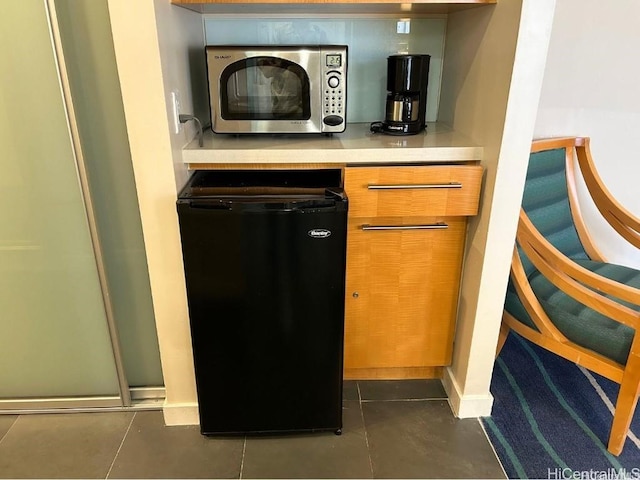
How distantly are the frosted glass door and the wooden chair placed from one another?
1.54 m

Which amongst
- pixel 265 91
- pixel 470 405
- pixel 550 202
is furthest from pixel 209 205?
pixel 550 202

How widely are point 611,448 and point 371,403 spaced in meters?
0.82

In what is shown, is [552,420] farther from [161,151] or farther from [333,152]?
[161,151]

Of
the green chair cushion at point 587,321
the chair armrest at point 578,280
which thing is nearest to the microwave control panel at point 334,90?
the chair armrest at point 578,280

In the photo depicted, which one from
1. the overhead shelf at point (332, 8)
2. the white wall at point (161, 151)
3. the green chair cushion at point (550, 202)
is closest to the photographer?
the white wall at point (161, 151)

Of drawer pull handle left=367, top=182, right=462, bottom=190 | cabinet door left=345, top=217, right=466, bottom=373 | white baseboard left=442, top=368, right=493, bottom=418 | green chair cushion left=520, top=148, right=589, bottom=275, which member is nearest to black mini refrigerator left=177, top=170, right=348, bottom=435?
drawer pull handle left=367, top=182, right=462, bottom=190

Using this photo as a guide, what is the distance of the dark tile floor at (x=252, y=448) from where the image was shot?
160 centimetres

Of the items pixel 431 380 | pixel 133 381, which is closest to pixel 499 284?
pixel 431 380

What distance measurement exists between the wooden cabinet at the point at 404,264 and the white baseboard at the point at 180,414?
1.96ft

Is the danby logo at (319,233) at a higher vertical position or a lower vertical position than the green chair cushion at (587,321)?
higher

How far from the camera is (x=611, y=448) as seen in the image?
165 centimetres

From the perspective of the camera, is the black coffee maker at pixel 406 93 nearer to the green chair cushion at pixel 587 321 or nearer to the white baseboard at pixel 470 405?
the green chair cushion at pixel 587 321

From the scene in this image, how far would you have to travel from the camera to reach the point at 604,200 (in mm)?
2037

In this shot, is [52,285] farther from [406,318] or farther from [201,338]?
[406,318]
